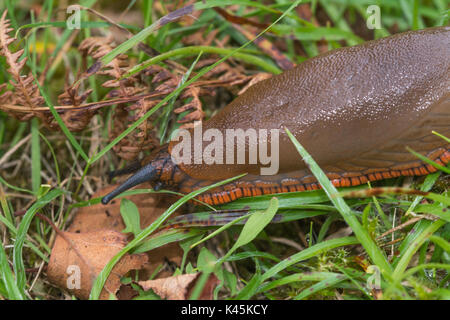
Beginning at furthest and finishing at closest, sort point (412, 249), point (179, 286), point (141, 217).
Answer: point (141, 217), point (179, 286), point (412, 249)

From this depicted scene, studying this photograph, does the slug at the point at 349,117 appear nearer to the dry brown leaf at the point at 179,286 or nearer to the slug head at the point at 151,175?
the slug head at the point at 151,175

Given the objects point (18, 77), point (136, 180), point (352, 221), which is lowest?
point (352, 221)

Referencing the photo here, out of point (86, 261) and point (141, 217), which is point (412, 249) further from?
point (86, 261)

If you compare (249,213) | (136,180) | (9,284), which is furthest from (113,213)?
(249,213)

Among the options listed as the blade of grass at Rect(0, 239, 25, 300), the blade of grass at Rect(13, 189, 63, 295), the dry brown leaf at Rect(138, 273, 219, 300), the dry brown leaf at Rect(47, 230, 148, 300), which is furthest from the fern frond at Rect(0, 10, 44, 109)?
the dry brown leaf at Rect(138, 273, 219, 300)

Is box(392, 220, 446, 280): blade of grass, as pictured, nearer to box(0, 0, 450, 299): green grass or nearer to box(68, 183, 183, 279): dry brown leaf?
box(0, 0, 450, 299): green grass

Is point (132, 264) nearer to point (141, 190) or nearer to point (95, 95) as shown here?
point (141, 190)

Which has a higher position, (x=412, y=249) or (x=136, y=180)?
(x=136, y=180)
